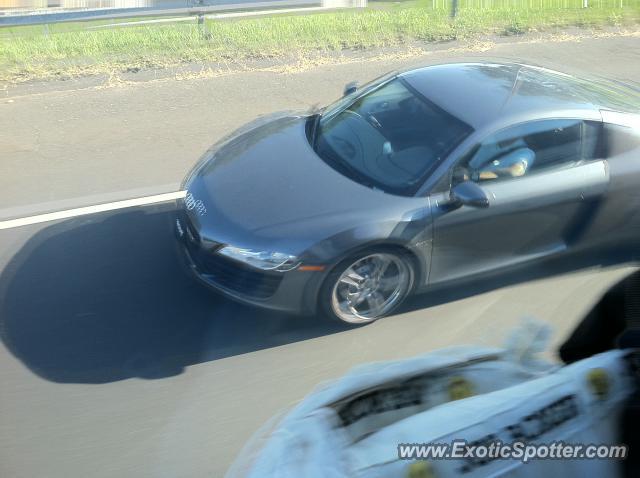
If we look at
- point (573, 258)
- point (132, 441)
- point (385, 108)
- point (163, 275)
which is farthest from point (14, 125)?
point (573, 258)

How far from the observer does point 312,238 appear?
417 cm

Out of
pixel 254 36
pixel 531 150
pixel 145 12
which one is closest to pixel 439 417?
pixel 531 150

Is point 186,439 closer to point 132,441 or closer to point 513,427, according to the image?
point 132,441

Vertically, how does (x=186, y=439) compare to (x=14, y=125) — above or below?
below

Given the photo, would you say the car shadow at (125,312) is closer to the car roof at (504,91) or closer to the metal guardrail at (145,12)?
the car roof at (504,91)

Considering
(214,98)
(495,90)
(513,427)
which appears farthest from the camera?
(214,98)

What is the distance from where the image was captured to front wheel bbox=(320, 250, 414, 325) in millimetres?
4320

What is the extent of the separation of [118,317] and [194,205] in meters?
0.90

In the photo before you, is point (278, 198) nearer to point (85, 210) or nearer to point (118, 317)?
point (118, 317)

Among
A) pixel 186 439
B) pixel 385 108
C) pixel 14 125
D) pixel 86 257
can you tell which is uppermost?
pixel 385 108

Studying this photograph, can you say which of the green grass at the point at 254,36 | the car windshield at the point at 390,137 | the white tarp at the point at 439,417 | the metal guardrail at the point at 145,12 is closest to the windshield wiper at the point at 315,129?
the car windshield at the point at 390,137

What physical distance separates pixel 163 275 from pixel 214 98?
385 centimetres

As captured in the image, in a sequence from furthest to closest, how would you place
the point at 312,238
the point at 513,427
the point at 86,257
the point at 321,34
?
1. the point at 321,34
2. the point at 86,257
3. the point at 312,238
4. the point at 513,427

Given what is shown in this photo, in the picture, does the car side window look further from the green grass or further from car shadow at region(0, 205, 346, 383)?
the green grass
